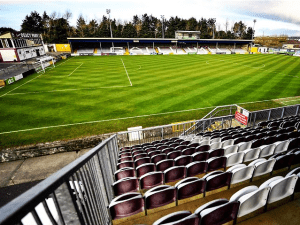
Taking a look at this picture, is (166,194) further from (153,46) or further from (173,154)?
(153,46)

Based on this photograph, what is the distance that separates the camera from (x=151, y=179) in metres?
4.55

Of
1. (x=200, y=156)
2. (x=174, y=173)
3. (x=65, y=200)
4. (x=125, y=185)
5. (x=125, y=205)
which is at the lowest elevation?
(x=200, y=156)

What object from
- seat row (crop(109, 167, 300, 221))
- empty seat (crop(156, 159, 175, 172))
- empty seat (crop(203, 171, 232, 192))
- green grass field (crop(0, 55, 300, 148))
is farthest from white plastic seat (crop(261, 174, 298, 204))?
green grass field (crop(0, 55, 300, 148))

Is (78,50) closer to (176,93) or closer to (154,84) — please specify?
(154,84)

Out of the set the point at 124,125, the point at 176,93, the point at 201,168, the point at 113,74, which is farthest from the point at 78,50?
the point at 201,168

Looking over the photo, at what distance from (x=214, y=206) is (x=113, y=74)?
96.9 ft

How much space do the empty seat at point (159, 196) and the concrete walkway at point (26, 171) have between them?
7822 millimetres

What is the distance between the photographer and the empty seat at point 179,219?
8.09 ft

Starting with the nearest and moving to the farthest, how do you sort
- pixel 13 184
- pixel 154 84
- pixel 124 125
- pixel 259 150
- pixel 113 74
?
pixel 259 150 < pixel 13 184 < pixel 124 125 < pixel 154 84 < pixel 113 74

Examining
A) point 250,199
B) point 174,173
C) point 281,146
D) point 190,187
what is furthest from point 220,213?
point 281,146

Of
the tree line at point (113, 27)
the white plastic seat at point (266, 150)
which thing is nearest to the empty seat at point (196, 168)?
the white plastic seat at point (266, 150)

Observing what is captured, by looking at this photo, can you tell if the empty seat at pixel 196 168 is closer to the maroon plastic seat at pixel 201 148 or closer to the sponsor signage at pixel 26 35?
the maroon plastic seat at pixel 201 148

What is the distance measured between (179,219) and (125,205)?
113cm

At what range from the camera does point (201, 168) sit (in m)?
5.16
